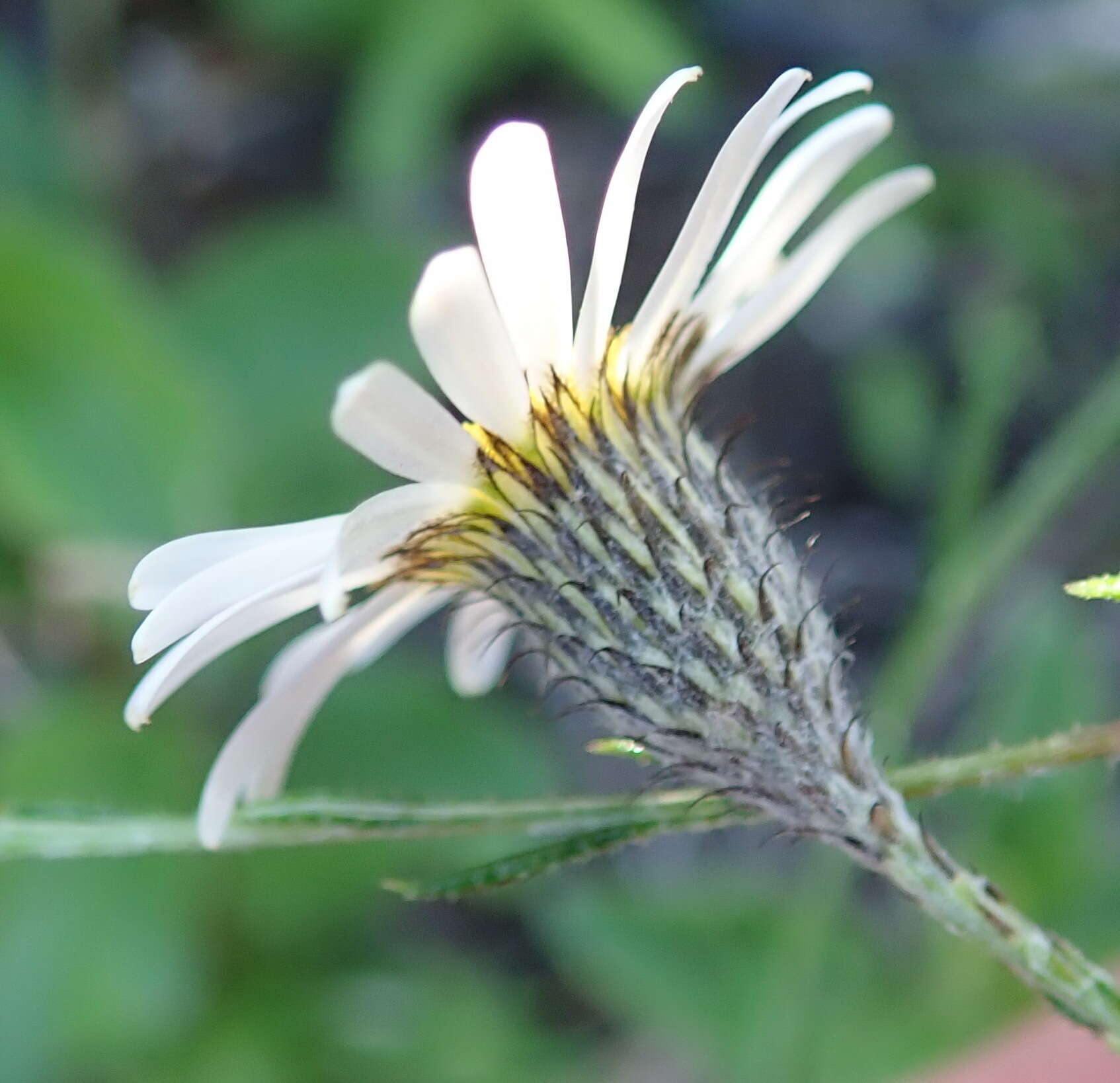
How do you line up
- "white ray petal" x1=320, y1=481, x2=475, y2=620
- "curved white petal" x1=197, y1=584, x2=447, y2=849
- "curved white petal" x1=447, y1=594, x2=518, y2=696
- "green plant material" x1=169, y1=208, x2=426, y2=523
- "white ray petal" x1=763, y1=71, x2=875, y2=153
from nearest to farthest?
"white ray petal" x1=320, y1=481, x2=475, y2=620 < "white ray petal" x1=763, y1=71, x2=875, y2=153 < "curved white petal" x1=197, y1=584, x2=447, y2=849 < "curved white petal" x1=447, y1=594, x2=518, y2=696 < "green plant material" x1=169, y1=208, x2=426, y2=523

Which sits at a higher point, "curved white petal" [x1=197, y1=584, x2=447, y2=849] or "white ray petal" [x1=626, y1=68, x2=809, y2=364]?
"white ray petal" [x1=626, y1=68, x2=809, y2=364]

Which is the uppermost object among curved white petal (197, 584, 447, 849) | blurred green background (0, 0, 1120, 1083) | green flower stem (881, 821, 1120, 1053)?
blurred green background (0, 0, 1120, 1083)

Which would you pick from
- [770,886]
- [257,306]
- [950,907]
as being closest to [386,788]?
[770,886]

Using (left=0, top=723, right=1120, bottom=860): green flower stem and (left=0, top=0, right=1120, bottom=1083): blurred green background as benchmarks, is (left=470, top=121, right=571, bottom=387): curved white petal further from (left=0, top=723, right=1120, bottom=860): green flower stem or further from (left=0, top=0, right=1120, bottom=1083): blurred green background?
(left=0, top=0, right=1120, bottom=1083): blurred green background

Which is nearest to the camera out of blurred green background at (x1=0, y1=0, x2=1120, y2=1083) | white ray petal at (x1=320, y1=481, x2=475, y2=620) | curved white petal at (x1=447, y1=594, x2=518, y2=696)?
white ray petal at (x1=320, y1=481, x2=475, y2=620)

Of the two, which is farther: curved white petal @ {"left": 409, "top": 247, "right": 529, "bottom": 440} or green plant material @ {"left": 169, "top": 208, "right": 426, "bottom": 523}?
green plant material @ {"left": 169, "top": 208, "right": 426, "bottom": 523}

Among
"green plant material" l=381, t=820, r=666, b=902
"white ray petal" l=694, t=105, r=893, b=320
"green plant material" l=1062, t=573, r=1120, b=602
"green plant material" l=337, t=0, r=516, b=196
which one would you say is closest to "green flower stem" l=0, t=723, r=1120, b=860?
"green plant material" l=381, t=820, r=666, b=902
